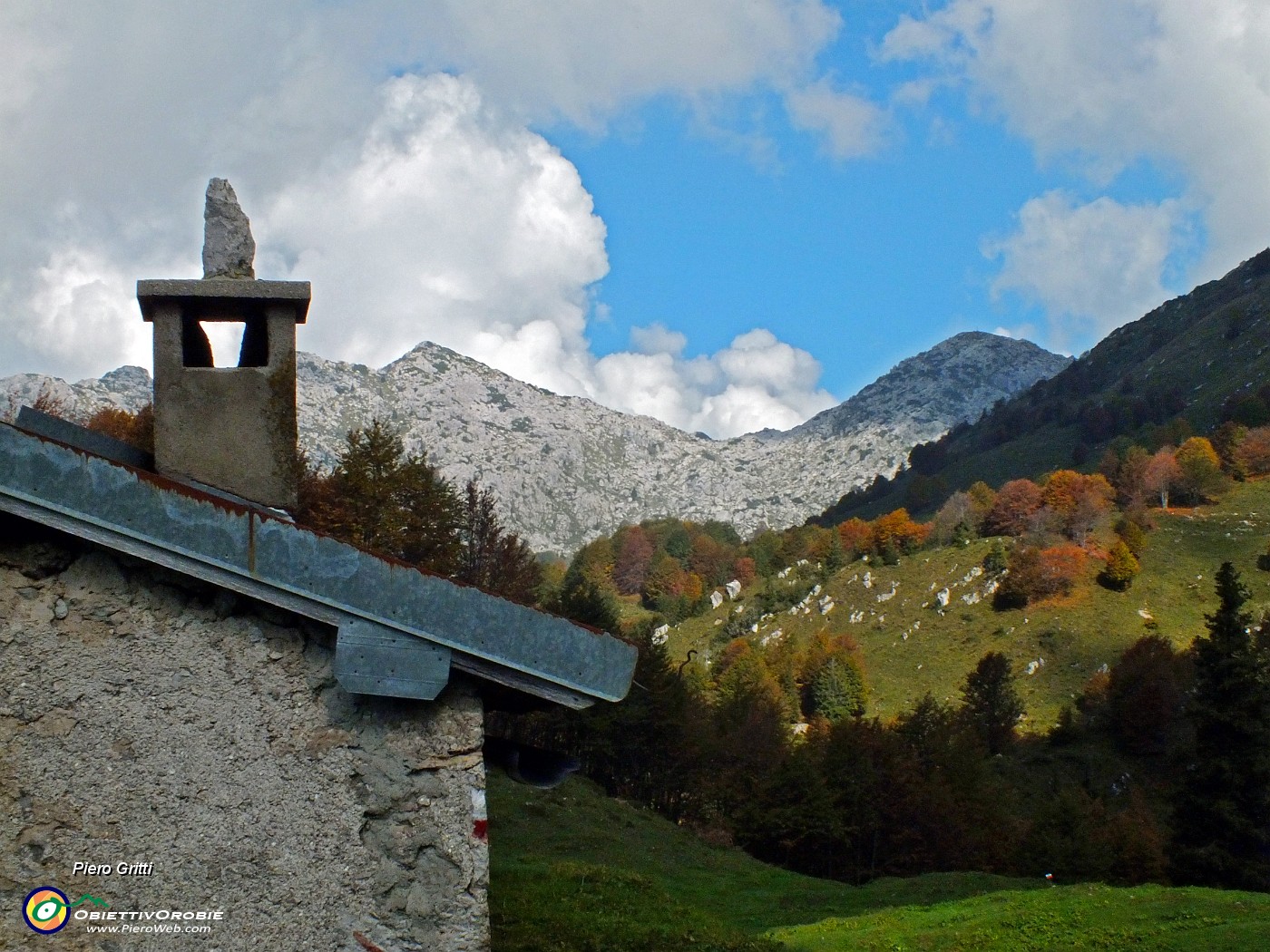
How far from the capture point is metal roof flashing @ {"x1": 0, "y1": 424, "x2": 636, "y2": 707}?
5.18 metres

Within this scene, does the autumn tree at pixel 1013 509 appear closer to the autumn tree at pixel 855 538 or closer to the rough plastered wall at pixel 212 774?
the autumn tree at pixel 855 538

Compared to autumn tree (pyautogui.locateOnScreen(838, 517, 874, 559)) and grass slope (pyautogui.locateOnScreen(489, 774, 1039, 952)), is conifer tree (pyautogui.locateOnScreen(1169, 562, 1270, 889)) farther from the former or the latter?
autumn tree (pyautogui.locateOnScreen(838, 517, 874, 559))

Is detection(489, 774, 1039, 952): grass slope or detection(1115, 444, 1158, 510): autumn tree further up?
detection(1115, 444, 1158, 510): autumn tree

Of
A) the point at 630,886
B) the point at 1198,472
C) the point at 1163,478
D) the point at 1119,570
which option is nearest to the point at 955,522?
the point at 1163,478

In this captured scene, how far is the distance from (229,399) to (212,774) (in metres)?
2.16

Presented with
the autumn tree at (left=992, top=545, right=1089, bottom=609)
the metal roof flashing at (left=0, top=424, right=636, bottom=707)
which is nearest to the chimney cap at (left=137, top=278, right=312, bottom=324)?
the metal roof flashing at (left=0, top=424, right=636, bottom=707)

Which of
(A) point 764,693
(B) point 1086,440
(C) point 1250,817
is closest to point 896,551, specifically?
(A) point 764,693

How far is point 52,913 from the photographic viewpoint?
508 cm

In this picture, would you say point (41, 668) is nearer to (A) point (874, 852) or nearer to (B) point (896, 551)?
(A) point (874, 852)

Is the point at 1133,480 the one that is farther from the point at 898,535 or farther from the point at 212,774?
the point at 212,774

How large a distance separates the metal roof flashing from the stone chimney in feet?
3.00

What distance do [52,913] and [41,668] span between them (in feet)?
3.55

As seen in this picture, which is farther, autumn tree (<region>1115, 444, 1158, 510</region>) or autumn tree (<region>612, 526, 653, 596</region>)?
autumn tree (<region>612, 526, 653, 596</region>)

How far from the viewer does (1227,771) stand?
37.4 m
